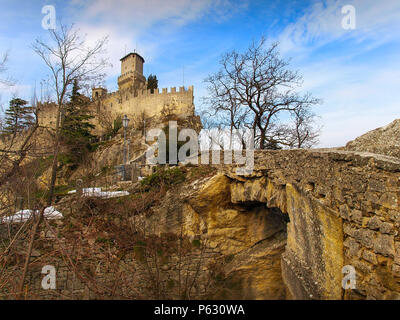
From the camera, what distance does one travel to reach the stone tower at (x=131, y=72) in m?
39.6

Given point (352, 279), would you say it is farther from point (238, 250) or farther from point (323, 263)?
point (238, 250)

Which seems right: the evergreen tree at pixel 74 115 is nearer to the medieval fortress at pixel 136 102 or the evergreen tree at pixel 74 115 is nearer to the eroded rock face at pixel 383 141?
the eroded rock face at pixel 383 141

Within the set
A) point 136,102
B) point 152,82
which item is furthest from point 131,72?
point 136,102

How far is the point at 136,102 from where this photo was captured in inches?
1325

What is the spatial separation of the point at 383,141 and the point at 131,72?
4208cm

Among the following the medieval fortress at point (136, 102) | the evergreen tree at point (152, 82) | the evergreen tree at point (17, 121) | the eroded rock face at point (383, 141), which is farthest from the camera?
the evergreen tree at point (152, 82)

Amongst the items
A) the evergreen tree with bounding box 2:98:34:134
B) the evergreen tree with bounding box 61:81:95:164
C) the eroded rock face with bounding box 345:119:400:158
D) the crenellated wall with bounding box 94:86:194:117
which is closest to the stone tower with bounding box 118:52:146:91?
the crenellated wall with bounding box 94:86:194:117

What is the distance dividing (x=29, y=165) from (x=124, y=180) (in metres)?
5.82

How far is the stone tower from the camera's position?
39.6 m

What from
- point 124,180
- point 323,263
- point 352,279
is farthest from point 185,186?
point 352,279

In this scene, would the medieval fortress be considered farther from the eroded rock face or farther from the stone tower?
the eroded rock face

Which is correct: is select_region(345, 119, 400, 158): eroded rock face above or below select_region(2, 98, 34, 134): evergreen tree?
below

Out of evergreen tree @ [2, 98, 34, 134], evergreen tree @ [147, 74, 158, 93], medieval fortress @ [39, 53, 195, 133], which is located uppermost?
evergreen tree @ [147, 74, 158, 93]

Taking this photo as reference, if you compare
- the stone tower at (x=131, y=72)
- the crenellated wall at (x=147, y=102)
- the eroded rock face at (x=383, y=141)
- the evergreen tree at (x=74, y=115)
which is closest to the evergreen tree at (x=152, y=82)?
the stone tower at (x=131, y=72)
